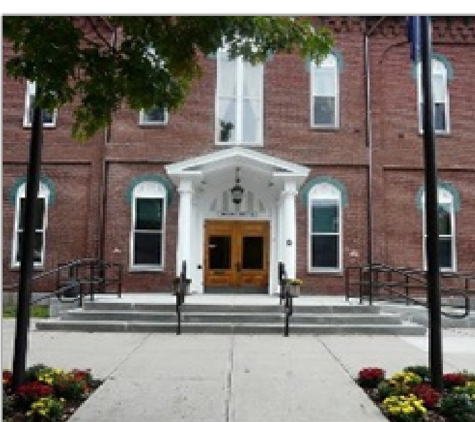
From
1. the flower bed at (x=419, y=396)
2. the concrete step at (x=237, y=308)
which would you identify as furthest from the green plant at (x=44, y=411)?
the concrete step at (x=237, y=308)

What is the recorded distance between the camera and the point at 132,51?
17.9 ft

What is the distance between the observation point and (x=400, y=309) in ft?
41.8

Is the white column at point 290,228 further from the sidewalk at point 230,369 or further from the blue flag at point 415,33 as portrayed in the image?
the blue flag at point 415,33

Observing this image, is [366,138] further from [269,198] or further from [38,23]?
[38,23]

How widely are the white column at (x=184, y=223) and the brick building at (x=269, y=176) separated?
0.61 meters

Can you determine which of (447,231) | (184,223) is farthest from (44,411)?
(447,231)

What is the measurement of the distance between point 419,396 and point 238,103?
472 inches

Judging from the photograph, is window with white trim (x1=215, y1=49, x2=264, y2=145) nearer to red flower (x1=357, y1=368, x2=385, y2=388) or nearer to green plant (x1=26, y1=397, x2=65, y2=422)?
red flower (x1=357, y1=368, x2=385, y2=388)

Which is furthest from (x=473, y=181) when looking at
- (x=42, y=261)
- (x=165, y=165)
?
(x=42, y=261)

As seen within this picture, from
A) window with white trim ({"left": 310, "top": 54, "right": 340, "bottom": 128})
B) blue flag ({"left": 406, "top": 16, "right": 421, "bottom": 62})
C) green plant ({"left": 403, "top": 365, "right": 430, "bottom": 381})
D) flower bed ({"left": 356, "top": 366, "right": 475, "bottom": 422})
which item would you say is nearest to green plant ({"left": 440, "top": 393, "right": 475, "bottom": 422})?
flower bed ({"left": 356, "top": 366, "right": 475, "bottom": 422})

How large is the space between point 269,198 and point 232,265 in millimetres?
2190

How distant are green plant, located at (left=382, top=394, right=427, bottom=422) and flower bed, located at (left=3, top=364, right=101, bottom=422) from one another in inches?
115

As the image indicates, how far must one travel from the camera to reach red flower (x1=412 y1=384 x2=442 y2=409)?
5234mm

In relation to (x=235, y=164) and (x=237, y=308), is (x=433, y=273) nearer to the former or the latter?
(x=237, y=308)
